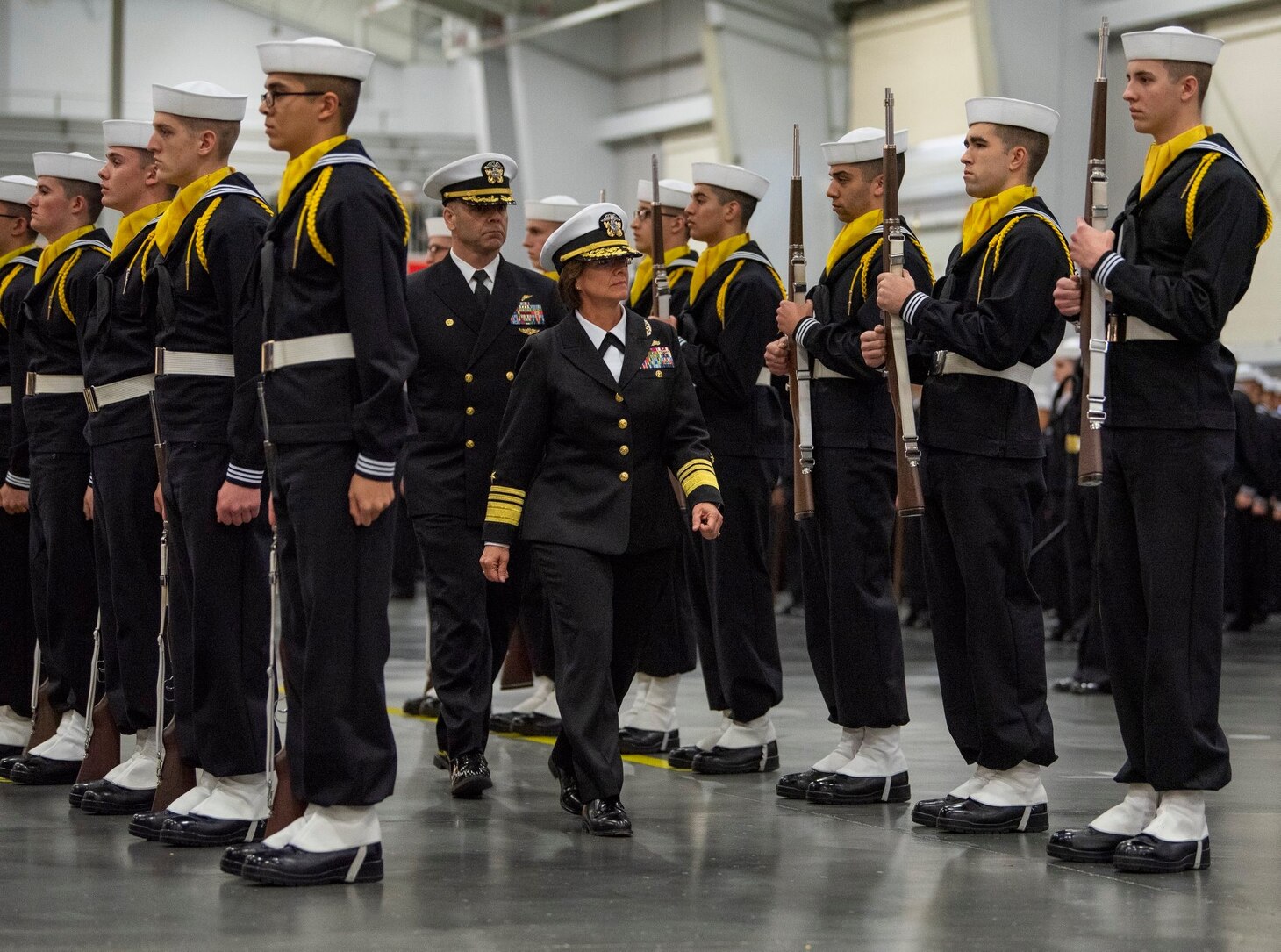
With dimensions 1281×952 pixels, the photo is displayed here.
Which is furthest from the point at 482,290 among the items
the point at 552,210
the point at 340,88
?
the point at 552,210

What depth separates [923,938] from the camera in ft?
13.6

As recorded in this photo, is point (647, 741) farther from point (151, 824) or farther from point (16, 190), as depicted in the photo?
point (16, 190)

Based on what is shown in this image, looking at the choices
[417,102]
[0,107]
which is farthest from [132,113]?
[417,102]

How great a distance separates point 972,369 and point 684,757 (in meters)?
1.98

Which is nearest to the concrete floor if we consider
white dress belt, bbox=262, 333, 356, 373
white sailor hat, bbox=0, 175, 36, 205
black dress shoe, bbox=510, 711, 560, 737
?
black dress shoe, bbox=510, 711, 560, 737

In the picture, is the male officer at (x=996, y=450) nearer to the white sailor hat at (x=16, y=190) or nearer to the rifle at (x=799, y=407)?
the rifle at (x=799, y=407)

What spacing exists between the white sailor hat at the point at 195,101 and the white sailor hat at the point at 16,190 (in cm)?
200

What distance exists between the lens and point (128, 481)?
18.7ft

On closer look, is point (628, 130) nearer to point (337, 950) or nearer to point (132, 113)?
point (132, 113)

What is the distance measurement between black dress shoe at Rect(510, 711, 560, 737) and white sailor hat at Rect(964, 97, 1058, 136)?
323cm

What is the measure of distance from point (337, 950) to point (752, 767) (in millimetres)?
2844

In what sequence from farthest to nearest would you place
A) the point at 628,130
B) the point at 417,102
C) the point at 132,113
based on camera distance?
the point at 417,102, the point at 132,113, the point at 628,130

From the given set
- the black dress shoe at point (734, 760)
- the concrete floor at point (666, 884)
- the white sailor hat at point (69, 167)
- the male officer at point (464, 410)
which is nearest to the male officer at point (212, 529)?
the concrete floor at point (666, 884)

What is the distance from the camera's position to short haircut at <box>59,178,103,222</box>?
21.9 feet
